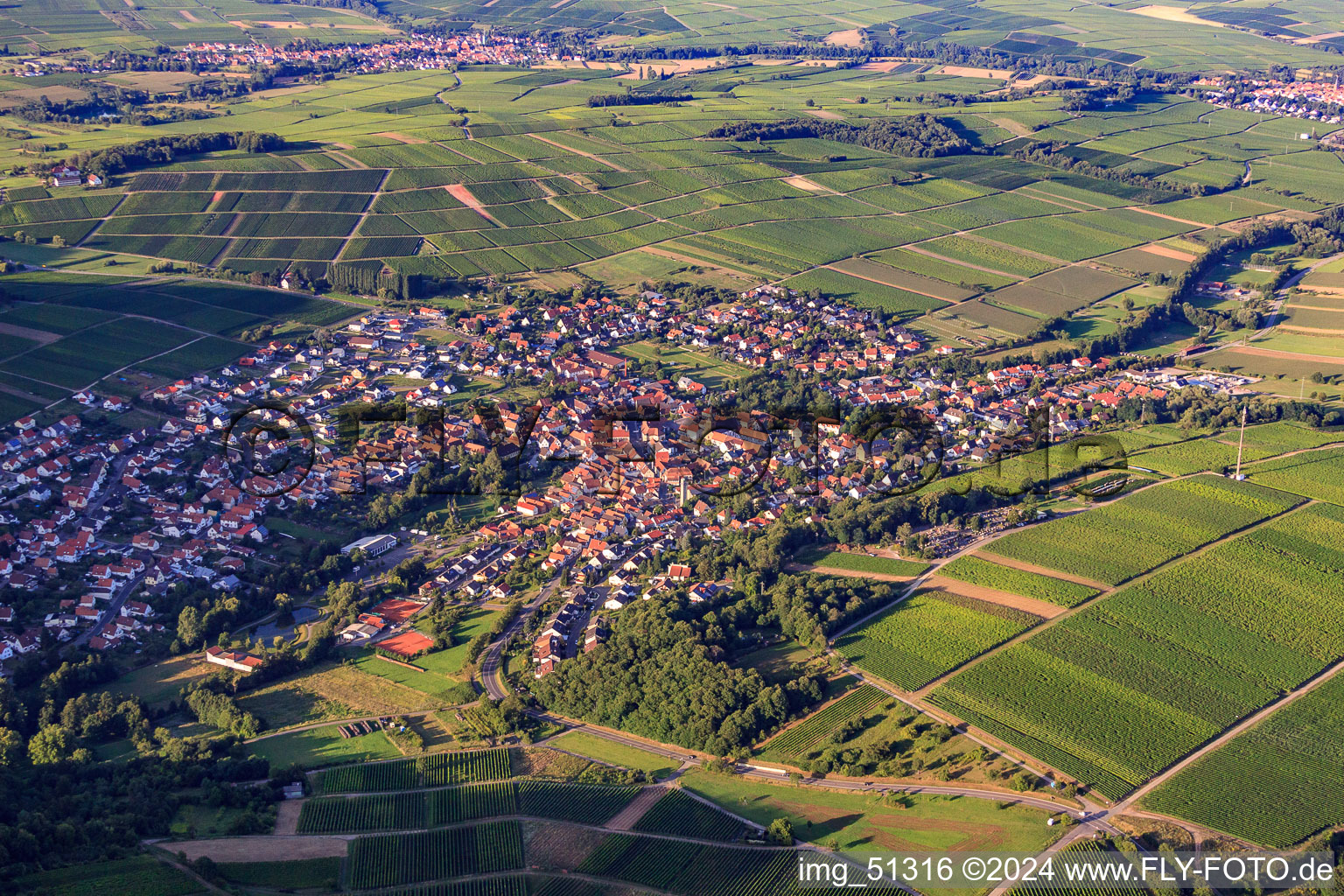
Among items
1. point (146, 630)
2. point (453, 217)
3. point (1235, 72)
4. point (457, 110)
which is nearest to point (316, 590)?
point (146, 630)

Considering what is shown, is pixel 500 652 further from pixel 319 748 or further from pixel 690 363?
pixel 690 363

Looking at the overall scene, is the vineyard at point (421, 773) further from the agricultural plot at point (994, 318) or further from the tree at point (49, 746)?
the agricultural plot at point (994, 318)

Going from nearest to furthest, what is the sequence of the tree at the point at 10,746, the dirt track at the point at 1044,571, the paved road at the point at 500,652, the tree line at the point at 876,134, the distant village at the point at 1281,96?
the tree at the point at 10,746 → the paved road at the point at 500,652 → the dirt track at the point at 1044,571 → the tree line at the point at 876,134 → the distant village at the point at 1281,96

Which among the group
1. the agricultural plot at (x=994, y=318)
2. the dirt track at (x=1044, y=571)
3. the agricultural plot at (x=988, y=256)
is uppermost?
the agricultural plot at (x=988, y=256)

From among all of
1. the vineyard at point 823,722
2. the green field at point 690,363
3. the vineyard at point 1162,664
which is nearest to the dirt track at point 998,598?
the vineyard at point 1162,664

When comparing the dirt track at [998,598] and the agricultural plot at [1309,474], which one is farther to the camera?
the agricultural plot at [1309,474]

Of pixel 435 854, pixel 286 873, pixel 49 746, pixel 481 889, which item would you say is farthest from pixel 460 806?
pixel 49 746

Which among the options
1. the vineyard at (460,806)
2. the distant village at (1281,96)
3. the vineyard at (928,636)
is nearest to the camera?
the vineyard at (460,806)
